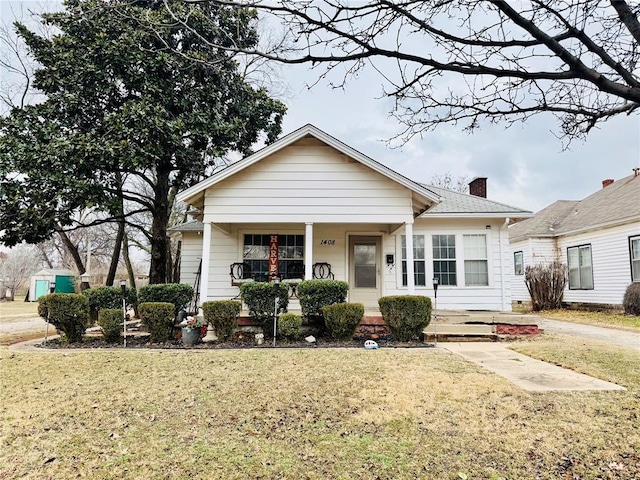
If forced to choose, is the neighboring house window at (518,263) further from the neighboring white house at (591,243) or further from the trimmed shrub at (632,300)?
the trimmed shrub at (632,300)

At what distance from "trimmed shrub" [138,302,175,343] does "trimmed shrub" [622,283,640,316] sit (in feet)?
46.4

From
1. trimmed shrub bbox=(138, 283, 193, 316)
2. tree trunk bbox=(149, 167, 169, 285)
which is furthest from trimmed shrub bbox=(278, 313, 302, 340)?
tree trunk bbox=(149, 167, 169, 285)

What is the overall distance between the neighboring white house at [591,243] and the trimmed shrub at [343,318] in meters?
11.2

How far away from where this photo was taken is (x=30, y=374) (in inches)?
226

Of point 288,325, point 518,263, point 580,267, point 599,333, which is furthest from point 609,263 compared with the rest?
point 288,325

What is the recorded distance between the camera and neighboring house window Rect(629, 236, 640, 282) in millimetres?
13562

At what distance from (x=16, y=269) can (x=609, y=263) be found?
44174 millimetres

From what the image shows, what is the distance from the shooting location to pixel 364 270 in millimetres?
11750

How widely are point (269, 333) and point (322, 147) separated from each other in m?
4.75

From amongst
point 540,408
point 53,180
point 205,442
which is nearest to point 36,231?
point 53,180

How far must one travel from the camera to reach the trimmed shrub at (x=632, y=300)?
509 inches

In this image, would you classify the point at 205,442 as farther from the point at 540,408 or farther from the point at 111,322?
the point at 111,322

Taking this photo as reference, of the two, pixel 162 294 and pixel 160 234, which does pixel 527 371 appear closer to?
pixel 162 294

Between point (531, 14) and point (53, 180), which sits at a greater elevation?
point (53, 180)
